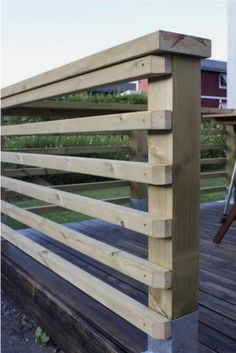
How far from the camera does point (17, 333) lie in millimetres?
2361

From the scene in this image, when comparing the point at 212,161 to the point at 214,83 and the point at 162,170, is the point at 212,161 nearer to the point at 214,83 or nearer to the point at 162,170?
the point at 162,170

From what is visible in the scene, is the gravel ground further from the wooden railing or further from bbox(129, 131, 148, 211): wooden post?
bbox(129, 131, 148, 211): wooden post

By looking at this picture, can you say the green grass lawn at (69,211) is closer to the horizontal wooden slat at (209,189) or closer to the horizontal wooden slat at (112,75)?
the horizontal wooden slat at (209,189)

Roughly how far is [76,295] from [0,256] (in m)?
0.98

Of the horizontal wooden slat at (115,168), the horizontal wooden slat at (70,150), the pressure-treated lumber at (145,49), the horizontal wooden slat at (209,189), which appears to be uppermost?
the pressure-treated lumber at (145,49)

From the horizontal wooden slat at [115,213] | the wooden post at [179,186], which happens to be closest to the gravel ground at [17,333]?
the horizontal wooden slat at [115,213]

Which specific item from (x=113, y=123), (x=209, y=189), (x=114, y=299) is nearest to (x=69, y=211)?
(x=209, y=189)

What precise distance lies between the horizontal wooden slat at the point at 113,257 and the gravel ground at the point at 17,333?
625 millimetres

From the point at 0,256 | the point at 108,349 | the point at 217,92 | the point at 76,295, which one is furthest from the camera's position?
the point at 217,92

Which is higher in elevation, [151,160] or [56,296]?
[151,160]

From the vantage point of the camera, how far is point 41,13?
624 cm

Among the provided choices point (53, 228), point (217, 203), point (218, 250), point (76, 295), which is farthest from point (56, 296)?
point (217, 203)

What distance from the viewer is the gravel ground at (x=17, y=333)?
85.1 inches

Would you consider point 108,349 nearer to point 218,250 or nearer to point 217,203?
point 218,250
